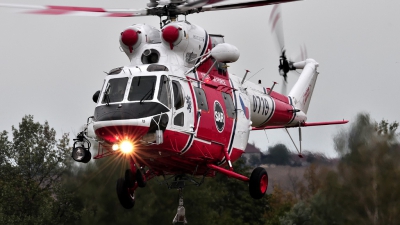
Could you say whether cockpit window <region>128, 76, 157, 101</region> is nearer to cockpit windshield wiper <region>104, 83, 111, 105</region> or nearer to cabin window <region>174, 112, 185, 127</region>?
cockpit windshield wiper <region>104, 83, 111, 105</region>

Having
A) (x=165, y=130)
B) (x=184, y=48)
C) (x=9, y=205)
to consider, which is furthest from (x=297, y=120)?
(x=9, y=205)

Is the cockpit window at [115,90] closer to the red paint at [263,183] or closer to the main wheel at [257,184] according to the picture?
the main wheel at [257,184]

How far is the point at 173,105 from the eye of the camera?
16688 millimetres

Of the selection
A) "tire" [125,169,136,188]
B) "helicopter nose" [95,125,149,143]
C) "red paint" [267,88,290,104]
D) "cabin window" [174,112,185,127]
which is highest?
"red paint" [267,88,290,104]

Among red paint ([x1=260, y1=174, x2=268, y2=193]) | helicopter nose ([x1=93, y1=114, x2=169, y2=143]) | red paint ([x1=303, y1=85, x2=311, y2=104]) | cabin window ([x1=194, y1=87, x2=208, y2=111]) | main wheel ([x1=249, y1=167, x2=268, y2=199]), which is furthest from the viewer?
red paint ([x1=303, y1=85, x2=311, y2=104])

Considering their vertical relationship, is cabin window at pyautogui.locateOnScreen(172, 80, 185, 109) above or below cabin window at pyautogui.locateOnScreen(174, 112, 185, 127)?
above

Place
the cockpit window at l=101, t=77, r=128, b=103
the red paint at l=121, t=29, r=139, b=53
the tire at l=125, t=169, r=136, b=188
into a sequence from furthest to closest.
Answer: the red paint at l=121, t=29, r=139, b=53, the tire at l=125, t=169, r=136, b=188, the cockpit window at l=101, t=77, r=128, b=103

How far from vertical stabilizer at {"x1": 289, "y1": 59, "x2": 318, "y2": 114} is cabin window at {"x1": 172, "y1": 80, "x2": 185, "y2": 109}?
574 centimetres

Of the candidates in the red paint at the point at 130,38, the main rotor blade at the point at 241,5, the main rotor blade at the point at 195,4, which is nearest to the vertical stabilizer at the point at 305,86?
the main rotor blade at the point at 241,5

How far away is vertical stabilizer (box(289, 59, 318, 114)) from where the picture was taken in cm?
2253

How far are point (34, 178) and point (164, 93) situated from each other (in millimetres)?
19292

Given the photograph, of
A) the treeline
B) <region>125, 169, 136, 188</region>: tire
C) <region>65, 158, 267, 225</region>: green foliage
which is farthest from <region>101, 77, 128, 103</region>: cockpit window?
<region>65, 158, 267, 225</region>: green foliage

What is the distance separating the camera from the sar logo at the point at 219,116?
17.9 metres

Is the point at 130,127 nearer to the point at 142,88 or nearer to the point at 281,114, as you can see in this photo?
the point at 142,88
